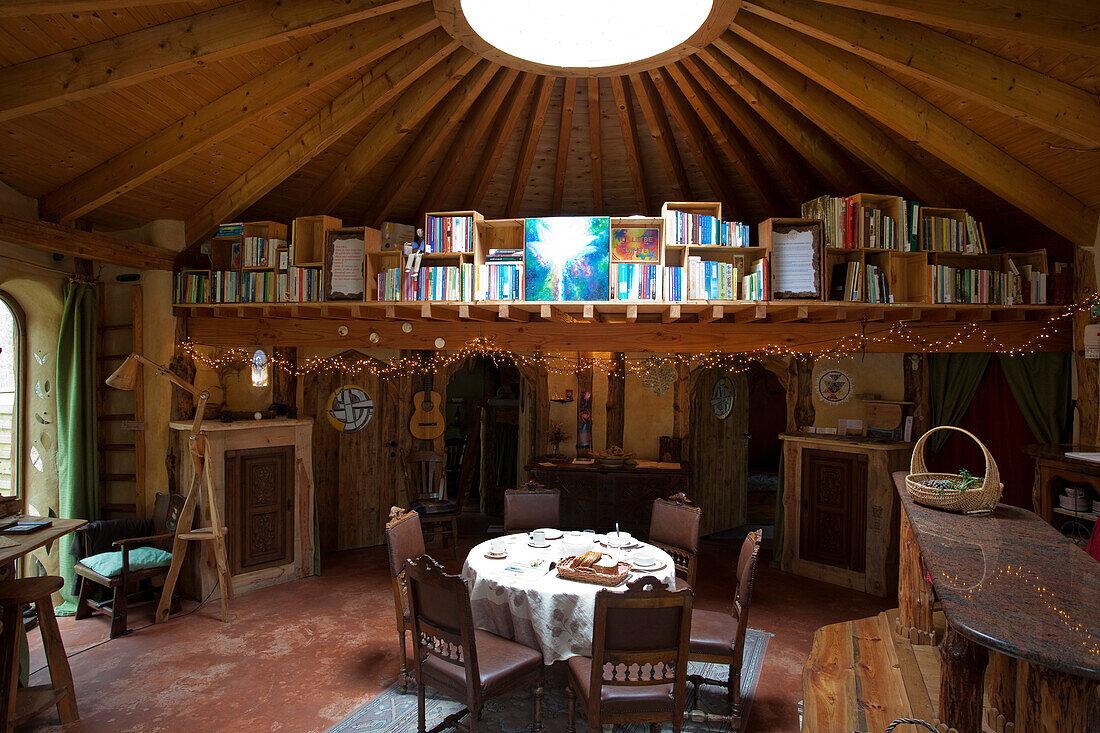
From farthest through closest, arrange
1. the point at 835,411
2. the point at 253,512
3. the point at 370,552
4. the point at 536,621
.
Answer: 1. the point at 370,552
2. the point at 835,411
3. the point at 253,512
4. the point at 536,621

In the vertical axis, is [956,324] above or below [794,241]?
below

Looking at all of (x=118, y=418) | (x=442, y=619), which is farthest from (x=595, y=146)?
(x=118, y=418)

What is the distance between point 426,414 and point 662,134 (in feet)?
13.6

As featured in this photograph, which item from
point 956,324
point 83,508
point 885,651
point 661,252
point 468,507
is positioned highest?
point 661,252

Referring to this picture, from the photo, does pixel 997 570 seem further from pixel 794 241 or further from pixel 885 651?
pixel 794 241

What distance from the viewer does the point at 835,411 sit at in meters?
6.58

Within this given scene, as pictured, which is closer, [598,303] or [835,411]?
[598,303]

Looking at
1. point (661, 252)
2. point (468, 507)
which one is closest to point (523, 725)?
point (661, 252)

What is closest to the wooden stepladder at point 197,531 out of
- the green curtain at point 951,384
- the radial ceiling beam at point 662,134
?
the radial ceiling beam at point 662,134

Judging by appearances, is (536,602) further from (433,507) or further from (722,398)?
(722,398)

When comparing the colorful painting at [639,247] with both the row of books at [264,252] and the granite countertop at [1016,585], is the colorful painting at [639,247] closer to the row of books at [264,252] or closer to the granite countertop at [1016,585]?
the granite countertop at [1016,585]

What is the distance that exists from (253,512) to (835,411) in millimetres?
5754

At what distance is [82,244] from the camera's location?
4.89 m

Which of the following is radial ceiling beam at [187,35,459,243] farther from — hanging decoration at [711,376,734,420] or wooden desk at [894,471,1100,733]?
hanging decoration at [711,376,734,420]
